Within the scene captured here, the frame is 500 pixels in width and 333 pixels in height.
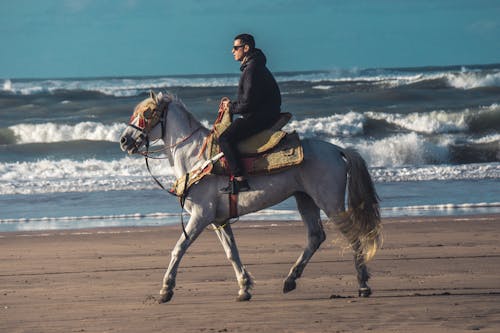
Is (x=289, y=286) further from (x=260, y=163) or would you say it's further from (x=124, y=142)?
(x=124, y=142)

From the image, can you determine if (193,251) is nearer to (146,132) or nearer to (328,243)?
(328,243)

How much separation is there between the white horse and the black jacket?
1.27 ft

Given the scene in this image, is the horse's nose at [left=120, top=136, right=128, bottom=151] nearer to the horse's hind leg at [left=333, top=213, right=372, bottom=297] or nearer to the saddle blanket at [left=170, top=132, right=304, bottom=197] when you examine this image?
the saddle blanket at [left=170, top=132, right=304, bottom=197]

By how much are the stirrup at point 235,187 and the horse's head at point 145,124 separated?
71 centimetres

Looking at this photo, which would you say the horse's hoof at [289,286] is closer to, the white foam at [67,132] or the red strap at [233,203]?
the red strap at [233,203]

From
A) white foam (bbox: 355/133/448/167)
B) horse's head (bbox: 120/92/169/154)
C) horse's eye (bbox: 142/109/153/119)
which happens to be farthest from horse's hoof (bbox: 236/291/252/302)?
white foam (bbox: 355/133/448/167)

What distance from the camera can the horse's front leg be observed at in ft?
23.7

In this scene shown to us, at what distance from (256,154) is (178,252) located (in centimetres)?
95

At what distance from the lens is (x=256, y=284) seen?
7.96 meters

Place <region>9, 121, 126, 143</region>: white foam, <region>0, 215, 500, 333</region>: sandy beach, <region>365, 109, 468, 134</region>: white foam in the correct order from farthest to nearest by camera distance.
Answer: <region>9, 121, 126, 143</region>: white foam → <region>365, 109, 468, 134</region>: white foam → <region>0, 215, 500, 333</region>: sandy beach

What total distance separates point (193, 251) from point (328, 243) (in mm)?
1396

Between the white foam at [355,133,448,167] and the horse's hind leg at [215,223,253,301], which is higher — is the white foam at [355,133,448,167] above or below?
below

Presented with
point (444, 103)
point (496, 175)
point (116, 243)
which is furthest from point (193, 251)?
point (444, 103)

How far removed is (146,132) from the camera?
7578 millimetres
